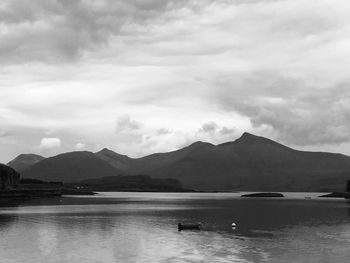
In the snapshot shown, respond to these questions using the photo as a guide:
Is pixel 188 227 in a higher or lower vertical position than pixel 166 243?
higher

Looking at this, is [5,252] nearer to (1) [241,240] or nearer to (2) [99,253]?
(2) [99,253]

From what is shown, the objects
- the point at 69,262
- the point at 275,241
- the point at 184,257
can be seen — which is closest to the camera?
the point at 69,262

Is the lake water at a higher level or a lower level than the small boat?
lower

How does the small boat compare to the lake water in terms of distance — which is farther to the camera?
the small boat

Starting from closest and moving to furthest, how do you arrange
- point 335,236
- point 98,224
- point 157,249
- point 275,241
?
point 157,249
point 275,241
point 335,236
point 98,224

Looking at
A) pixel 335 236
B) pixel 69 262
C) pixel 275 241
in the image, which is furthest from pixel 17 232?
pixel 335 236

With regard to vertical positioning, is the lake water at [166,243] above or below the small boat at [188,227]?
below

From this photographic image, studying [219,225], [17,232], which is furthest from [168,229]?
[17,232]

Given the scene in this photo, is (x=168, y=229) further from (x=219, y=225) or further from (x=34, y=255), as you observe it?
(x=34, y=255)

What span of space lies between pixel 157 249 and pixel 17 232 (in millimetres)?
33017

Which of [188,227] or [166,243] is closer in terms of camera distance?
[166,243]

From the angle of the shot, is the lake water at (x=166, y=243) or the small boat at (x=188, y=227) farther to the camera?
the small boat at (x=188, y=227)

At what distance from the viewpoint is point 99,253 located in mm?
67562

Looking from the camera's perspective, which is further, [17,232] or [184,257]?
[17,232]
